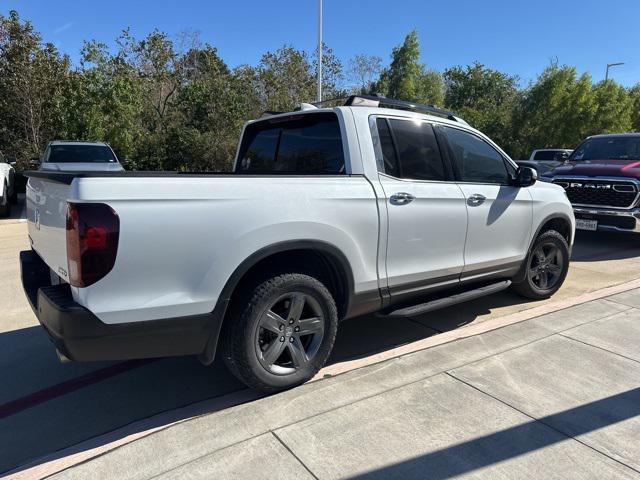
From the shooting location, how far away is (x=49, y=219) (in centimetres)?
297

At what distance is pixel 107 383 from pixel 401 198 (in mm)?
2527

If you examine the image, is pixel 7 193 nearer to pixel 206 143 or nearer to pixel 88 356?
pixel 206 143

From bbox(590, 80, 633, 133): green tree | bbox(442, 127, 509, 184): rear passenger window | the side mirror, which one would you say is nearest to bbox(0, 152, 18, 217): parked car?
bbox(442, 127, 509, 184): rear passenger window

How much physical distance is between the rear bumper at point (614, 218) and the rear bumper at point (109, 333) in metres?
7.61

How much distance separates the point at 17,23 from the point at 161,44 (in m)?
6.92

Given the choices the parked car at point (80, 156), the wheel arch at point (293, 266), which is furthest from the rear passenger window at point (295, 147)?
the parked car at point (80, 156)

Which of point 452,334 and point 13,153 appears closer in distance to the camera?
point 452,334

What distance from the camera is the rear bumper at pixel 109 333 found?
2.52 metres

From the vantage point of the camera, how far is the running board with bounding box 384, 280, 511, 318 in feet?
12.4

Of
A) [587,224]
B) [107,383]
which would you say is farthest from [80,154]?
[587,224]

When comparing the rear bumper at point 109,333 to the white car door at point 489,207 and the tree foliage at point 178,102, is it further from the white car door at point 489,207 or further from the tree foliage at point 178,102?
the tree foliage at point 178,102

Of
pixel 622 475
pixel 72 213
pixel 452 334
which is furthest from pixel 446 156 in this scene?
pixel 72 213

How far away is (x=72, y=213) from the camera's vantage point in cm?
249

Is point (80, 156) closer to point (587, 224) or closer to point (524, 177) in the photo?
point (524, 177)
